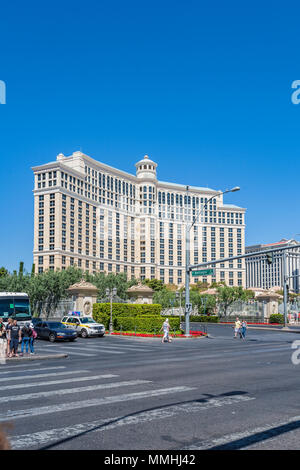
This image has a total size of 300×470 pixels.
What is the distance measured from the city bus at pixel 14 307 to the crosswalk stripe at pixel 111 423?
26.4 m

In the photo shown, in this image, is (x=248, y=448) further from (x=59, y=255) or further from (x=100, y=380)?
(x=59, y=255)

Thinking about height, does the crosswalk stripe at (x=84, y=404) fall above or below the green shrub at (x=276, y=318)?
above

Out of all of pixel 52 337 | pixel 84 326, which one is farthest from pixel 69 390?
pixel 84 326

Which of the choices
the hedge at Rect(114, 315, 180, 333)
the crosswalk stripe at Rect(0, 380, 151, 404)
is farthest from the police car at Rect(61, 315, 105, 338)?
the crosswalk stripe at Rect(0, 380, 151, 404)

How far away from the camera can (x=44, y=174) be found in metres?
149

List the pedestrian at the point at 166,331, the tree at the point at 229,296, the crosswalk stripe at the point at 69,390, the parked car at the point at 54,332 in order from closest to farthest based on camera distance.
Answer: the crosswalk stripe at the point at 69,390
the pedestrian at the point at 166,331
the parked car at the point at 54,332
the tree at the point at 229,296

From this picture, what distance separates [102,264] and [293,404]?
158369 mm

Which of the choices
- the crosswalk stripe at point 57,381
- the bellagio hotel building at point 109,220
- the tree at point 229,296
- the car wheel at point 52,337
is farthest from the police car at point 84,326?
the bellagio hotel building at point 109,220

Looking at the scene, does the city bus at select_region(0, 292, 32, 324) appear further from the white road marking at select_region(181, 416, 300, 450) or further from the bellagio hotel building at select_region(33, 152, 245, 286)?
the bellagio hotel building at select_region(33, 152, 245, 286)

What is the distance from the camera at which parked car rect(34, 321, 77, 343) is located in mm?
30906

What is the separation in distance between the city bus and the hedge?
323 inches

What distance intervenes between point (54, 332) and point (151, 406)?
73.4ft

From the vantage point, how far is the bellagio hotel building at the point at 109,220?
147m

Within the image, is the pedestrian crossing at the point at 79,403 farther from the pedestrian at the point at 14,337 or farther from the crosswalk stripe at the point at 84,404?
the pedestrian at the point at 14,337
